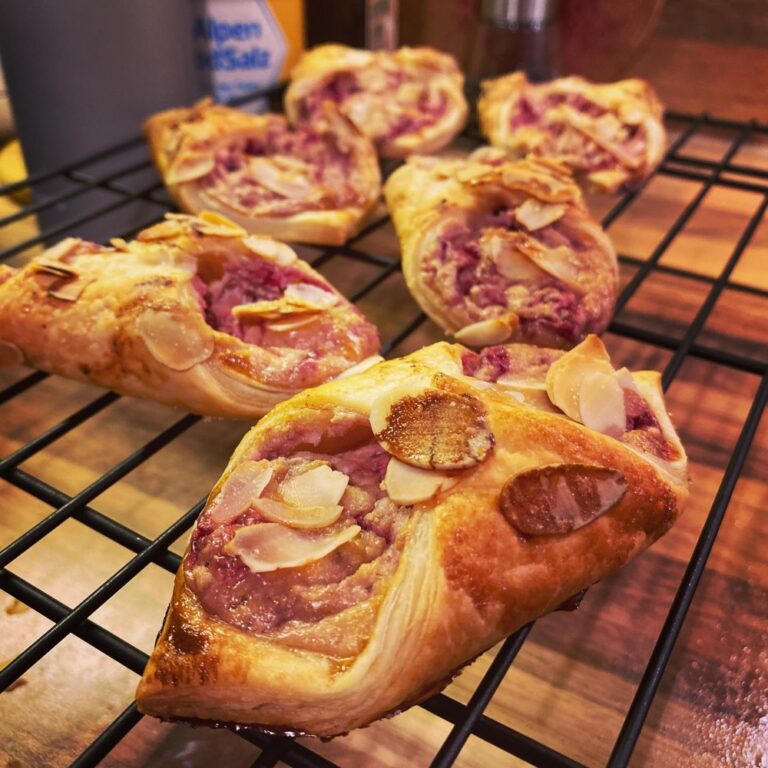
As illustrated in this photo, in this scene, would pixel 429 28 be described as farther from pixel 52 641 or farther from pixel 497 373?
pixel 52 641

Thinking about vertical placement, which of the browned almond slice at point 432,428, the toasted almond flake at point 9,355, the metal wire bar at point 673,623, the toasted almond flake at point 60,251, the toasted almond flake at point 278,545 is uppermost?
the browned almond slice at point 432,428

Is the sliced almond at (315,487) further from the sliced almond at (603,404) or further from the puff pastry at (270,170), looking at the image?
the puff pastry at (270,170)

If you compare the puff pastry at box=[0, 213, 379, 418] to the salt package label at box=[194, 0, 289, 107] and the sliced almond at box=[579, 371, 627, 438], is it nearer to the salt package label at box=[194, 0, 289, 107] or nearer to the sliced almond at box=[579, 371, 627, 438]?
the sliced almond at box=[579, 371, 627, 438]

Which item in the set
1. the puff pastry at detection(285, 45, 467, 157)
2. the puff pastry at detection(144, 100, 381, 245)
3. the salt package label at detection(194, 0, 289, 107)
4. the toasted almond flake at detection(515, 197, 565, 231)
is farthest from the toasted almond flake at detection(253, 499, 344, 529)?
the salt package label at detection(194, 0, 289, 107)

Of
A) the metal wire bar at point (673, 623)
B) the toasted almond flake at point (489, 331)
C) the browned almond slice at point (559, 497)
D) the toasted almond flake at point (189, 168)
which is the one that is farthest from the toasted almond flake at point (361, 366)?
the toasted almond flake at point (189, 168)

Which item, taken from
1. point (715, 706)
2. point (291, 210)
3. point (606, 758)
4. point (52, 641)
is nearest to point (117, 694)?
point (52, 641)

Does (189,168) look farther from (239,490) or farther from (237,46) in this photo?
(239,490)
